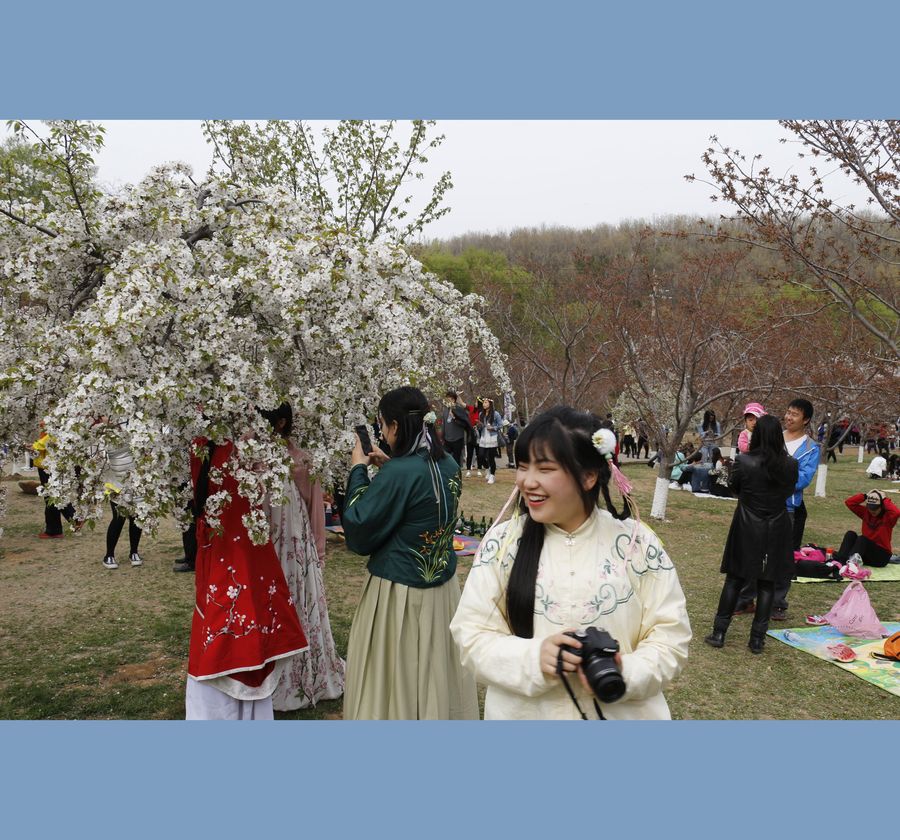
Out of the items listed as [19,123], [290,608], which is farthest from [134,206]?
[290,608]

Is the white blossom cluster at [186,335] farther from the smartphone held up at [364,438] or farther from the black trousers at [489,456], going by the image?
the black trousers at [489,456]

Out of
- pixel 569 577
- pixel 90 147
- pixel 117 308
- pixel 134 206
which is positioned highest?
pixel 90 147

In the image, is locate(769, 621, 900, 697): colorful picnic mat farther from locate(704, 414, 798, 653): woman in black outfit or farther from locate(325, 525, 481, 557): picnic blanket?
locate(325, 525, 481, 557): picnic blanket

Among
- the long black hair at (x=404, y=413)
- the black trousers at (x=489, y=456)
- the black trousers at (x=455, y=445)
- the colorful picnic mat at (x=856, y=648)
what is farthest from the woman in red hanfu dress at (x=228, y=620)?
the black trousers at (x=489, y=456)

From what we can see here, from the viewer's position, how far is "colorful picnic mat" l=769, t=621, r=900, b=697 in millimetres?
5035

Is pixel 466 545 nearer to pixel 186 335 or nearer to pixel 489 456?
pixel 489 456

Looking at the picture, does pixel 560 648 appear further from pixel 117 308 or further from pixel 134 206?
pixel 134 206

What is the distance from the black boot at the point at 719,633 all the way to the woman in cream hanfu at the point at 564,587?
382cm

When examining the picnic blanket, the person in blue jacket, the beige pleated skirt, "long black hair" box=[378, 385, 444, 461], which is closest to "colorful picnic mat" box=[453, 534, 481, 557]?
the picnic blanket

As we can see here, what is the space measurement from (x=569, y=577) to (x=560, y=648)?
233 mm

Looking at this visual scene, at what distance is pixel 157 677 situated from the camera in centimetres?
494

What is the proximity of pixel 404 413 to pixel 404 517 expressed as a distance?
19.6 inches

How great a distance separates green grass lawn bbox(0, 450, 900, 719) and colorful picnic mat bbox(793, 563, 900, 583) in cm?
13

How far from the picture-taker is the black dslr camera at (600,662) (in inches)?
72.3
